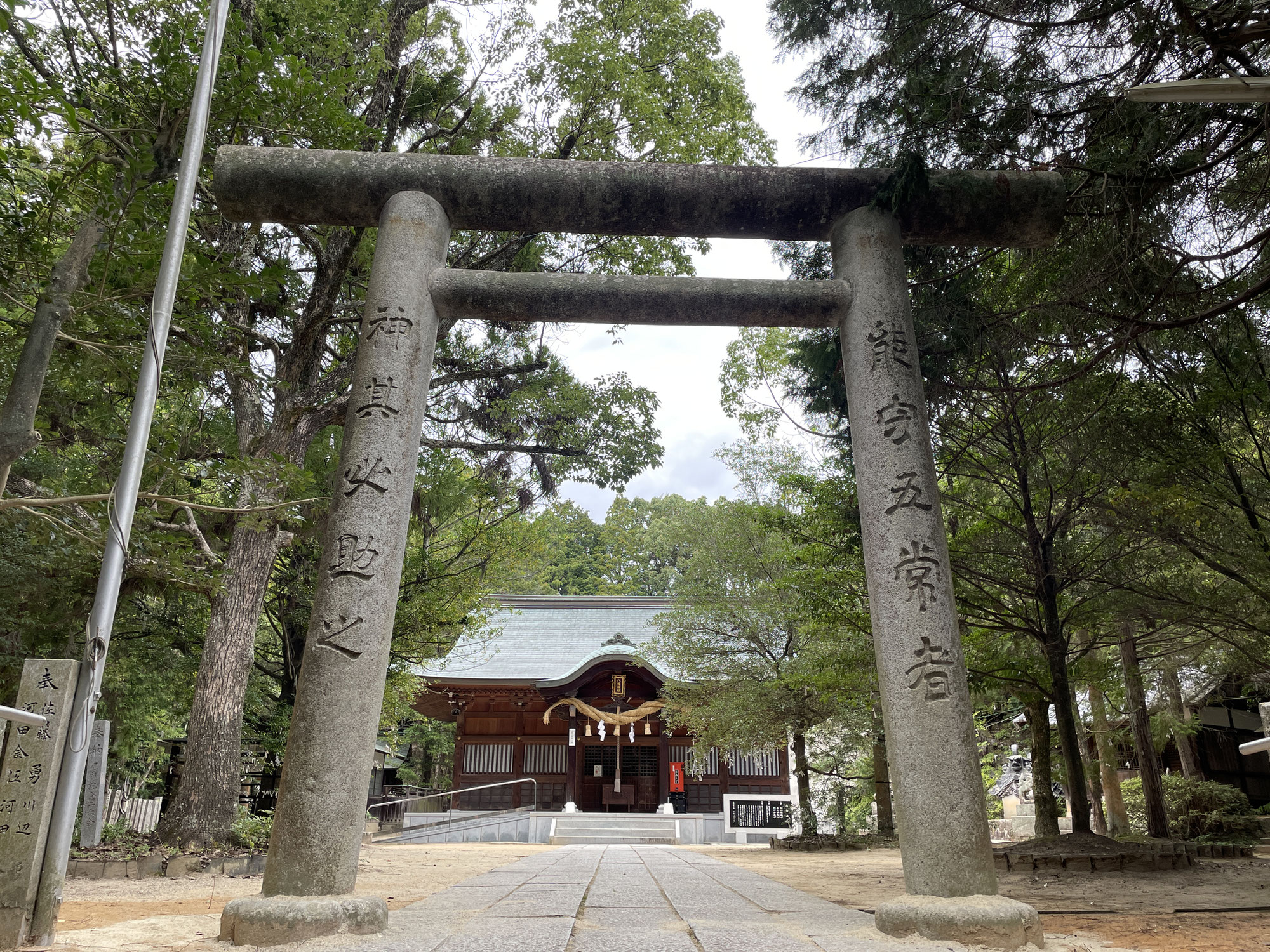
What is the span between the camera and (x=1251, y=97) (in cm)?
267

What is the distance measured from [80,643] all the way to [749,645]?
393 inches

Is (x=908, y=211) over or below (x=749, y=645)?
over

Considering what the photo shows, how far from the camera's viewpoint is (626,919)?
364 cm

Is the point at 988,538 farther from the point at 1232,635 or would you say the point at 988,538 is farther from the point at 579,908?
the point at 579,908

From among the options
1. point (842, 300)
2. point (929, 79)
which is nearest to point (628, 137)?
point (929, 79)

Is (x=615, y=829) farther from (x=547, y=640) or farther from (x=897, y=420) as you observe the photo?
(x=897, y=420)

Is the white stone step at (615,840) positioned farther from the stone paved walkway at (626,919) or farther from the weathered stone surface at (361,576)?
the weathered stone surface at (361,576)

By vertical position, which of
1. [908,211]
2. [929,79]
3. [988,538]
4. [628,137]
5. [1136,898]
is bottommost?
[1136,898]

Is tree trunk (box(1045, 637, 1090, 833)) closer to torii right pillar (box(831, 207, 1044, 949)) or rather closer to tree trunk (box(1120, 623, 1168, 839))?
tree trunk (box(1120, 623, 1168, 839))

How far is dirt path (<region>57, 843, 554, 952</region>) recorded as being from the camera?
11.1 feet

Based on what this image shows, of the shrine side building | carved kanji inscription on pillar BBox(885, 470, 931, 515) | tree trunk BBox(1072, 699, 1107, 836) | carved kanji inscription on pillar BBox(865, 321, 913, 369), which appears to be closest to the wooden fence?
the shrine side building

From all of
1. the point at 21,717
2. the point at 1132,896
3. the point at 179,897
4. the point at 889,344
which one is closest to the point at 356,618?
the point at 21,717

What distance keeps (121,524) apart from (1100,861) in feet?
26.9

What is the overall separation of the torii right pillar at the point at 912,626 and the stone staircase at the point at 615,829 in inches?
529
